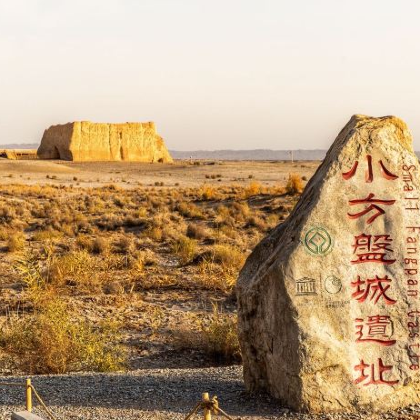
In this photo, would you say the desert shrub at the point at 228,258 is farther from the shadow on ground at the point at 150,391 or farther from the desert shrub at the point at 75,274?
the shadow on ground at the point at 150,391

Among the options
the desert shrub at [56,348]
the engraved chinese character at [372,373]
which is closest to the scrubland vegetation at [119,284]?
the desert shrub at [56,348]

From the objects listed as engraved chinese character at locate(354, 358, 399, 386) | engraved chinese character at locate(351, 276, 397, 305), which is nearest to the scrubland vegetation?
engraved chinese character at locate(354, 358, 399, 386)

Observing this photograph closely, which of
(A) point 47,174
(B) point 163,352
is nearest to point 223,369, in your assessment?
(B) point 163,352

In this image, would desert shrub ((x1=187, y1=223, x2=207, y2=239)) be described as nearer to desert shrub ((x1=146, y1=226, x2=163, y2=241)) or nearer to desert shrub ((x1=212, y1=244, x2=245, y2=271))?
desert shrub ((x1=146, y1=226, x2=163, y2=241))

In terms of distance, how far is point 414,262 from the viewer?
644 cm

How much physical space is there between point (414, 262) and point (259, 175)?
177 feet

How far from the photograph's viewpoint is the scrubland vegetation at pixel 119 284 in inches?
356

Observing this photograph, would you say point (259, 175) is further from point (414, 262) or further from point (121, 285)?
point (414, 262)

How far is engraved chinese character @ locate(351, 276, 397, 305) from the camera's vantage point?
20.6ft

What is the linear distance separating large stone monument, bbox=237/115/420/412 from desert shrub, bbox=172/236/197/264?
9.82m

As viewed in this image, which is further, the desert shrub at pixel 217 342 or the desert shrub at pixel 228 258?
the desert shrub at pixel 228 258

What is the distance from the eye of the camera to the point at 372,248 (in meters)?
6.38

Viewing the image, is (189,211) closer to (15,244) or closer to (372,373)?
(15,244)

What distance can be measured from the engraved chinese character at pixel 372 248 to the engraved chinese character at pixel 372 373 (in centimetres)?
84
